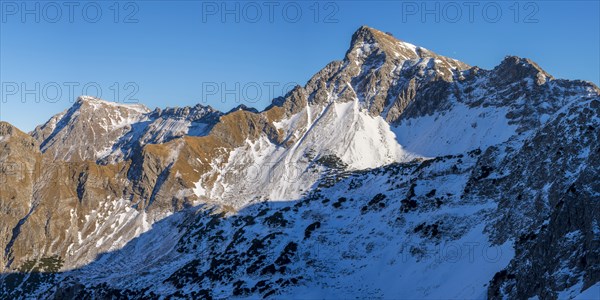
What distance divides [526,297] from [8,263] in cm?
18746

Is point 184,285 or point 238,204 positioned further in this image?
point 238,204

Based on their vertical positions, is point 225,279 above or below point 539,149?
below

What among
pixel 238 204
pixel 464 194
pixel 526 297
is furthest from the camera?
pixel 238 204

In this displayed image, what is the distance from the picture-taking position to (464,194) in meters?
94.3

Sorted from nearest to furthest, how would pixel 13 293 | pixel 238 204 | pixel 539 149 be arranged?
pixel 539 149, pixel 13 293, pixel 238 204

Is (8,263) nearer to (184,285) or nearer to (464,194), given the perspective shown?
(184,285)

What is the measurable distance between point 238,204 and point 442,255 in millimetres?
117885

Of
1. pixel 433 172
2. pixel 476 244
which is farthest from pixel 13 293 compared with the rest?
pixel 476 244

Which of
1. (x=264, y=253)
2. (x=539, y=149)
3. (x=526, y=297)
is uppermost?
(x=539, y=149)

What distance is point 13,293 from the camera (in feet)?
567

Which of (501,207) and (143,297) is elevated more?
(501,207)

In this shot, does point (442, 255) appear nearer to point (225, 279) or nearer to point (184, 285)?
point (225, 279)

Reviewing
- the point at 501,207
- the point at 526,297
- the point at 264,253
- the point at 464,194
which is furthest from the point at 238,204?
the point at 526,297

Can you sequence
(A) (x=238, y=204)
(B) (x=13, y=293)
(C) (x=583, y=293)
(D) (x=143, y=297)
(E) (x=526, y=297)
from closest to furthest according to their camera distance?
(C) (x=583, y=293)
(E) (x=526, y=297)
(D) (x=143, y=297)
(B) (x=13, y=293)
(A) (x=238, y=204)
